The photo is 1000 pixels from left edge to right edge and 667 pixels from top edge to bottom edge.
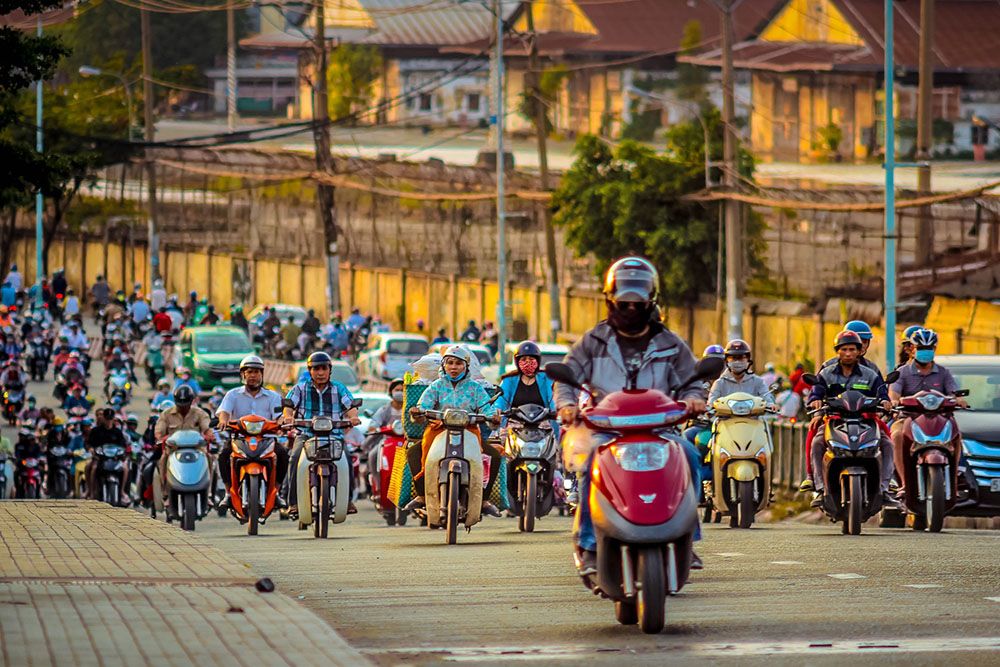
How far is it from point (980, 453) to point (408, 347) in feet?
106

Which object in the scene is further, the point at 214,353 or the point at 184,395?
the point at 214,353

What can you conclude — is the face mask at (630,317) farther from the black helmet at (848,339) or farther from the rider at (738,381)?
the rider at (738,381)

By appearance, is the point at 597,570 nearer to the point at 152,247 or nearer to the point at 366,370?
the point at 366,370

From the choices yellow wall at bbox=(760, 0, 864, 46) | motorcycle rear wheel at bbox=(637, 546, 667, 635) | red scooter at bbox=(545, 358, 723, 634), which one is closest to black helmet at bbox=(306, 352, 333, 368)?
red scooter at bbox=(545, 358, 723, 634)

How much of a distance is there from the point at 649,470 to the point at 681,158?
41.9 metres

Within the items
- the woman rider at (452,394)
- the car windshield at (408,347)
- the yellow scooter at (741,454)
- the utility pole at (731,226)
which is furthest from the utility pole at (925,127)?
the woman rider at (452,394)

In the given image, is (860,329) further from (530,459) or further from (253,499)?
(253,499)

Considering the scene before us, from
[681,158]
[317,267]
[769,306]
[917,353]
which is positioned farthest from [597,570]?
[317,267]

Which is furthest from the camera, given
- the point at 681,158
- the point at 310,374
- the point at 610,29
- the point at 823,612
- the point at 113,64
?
the point at 610,29

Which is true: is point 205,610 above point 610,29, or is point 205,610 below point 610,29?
below

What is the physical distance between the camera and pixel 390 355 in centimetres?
5166

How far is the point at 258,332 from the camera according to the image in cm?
6091

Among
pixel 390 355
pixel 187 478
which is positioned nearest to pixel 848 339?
pixel 187 478

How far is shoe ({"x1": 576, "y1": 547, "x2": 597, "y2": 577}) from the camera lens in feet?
A: 39.0
